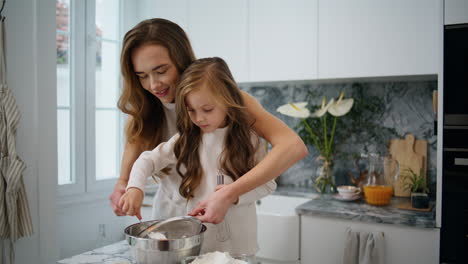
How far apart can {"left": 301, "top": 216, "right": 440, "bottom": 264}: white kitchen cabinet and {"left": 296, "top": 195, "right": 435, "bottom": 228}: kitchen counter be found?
1.4 inches

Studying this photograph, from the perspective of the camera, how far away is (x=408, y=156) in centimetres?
240

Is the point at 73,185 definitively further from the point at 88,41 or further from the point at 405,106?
the point at 405,106

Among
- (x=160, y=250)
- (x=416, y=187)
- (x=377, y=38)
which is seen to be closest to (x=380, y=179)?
(x=416, y=187)

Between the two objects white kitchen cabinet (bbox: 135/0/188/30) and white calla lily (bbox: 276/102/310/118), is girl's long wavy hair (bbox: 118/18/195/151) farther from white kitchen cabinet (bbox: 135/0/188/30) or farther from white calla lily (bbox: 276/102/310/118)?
white kitchen cabinet (bbox: 135/0/188/30)

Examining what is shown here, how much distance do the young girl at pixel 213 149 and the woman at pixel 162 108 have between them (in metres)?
0.07

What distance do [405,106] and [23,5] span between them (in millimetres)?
2272

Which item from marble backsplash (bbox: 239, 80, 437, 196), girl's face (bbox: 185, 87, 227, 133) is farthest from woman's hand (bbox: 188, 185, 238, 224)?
marble backsplash (bbox: 239, 80, 437, 196)

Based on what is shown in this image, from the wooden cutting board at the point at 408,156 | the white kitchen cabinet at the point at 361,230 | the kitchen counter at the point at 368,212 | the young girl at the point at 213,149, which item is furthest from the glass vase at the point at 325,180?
the young girl at the point at 213,149

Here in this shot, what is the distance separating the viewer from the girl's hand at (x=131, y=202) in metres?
1.00

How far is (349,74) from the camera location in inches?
88.5

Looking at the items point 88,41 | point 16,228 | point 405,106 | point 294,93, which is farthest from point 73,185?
point 405,106

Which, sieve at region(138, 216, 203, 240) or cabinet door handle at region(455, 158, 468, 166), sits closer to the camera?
sieve at region(138, 216, 203, 240)

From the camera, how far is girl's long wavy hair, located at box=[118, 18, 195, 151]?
4.02ft

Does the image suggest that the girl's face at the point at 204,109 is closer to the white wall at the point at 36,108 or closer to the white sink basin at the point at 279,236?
the white sink basin at the point at 279,236
